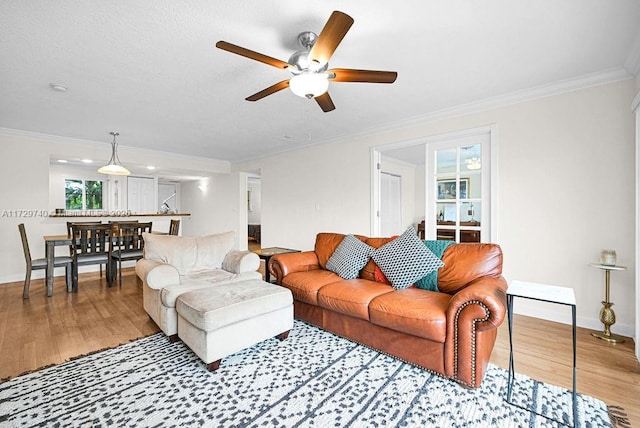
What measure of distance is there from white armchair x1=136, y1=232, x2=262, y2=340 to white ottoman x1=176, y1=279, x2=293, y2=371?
0.20 meters

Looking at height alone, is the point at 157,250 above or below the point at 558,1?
below

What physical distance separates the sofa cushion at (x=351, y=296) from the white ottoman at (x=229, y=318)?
330 mm

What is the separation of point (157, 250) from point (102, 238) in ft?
→ 5.96

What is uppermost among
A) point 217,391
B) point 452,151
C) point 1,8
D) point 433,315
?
point 1,8

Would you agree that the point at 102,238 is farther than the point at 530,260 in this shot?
Yes

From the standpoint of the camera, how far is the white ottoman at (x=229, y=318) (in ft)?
6.45

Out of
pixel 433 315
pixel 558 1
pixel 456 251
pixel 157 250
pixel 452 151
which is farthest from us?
pixel 452 151

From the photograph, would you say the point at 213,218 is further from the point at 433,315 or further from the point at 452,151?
the point at 433,315

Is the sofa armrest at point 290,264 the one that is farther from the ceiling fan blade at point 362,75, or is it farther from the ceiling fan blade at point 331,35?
the ceiling fan blade at point 331,35

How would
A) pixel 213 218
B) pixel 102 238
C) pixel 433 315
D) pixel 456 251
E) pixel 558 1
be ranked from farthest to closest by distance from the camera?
1. pixel 213 218
2. pixel 102 238
3. pixel 456 251
4. pixel 433 315
5. pixel 558 1

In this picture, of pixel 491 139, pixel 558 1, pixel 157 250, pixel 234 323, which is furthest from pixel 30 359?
pixel 491 139

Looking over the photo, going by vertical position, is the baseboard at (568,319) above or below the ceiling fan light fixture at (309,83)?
below

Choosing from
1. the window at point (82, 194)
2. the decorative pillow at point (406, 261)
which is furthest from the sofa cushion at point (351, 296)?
the window at point (82, 194)

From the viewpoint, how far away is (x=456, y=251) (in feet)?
8.08
